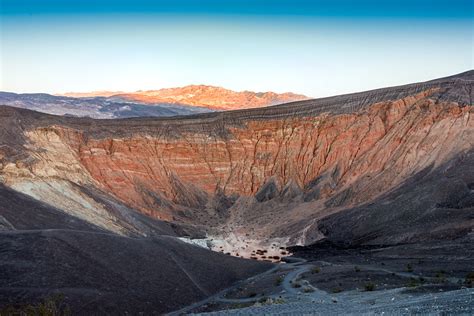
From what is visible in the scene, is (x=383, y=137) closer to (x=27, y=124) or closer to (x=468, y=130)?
(x=468, y=130)

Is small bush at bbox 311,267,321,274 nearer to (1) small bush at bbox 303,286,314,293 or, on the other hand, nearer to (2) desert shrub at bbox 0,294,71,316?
(1) small bush at bbox 303,286,314,293

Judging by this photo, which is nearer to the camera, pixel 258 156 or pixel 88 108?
pixel 258 156

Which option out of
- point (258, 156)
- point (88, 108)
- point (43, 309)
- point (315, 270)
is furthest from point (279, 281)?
point (88, 108)

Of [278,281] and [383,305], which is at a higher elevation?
[383,305]

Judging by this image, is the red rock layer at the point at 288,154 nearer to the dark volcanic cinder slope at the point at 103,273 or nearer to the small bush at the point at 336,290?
the dark volcanic cinder slope at the point at 103,273

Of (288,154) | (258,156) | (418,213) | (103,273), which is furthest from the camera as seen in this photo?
(258,156)

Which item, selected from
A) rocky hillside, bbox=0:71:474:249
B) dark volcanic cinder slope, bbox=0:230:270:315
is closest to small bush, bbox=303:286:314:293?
dark volcanic cinder slope, bbox=0:230:270:315

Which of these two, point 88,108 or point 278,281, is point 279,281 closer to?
point 278,281

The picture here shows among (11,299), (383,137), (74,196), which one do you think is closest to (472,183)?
(383,137)

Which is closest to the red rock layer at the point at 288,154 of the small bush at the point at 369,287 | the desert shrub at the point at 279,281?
the desert shrub at the point at 279,281
